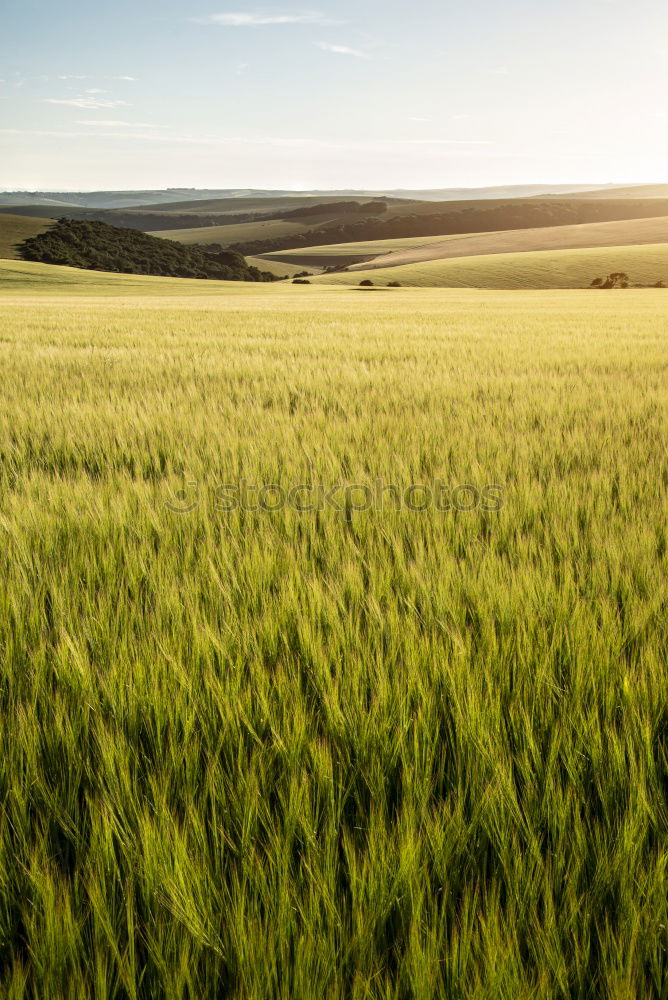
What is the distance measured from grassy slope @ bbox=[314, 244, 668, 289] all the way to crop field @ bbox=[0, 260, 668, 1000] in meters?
51.6

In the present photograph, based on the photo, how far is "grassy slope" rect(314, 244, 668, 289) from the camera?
4970 cm

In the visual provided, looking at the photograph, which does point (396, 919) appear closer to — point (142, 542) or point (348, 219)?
point (142, 542)

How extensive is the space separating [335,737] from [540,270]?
5692 cm

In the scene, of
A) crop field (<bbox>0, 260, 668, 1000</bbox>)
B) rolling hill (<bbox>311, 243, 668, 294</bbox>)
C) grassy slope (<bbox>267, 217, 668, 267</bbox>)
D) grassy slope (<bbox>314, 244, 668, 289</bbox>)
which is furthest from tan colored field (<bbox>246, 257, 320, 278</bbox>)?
crop field (<bbox>0, 260, 668, 1000</bbox>)

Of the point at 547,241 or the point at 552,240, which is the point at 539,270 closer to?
the point at 547,241

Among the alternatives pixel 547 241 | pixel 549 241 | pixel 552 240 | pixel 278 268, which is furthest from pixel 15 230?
pixel 552 240

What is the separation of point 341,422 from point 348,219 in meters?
167

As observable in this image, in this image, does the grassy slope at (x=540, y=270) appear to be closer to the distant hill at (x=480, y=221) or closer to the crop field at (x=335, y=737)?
the crop field at (x=335, y=737)

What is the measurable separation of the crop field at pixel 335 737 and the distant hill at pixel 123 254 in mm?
70783

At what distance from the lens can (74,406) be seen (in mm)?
4426

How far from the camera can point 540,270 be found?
5228 centimetres

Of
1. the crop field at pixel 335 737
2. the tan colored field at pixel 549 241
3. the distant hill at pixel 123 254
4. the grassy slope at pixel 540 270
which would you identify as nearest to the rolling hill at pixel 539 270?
the grassy slope at pixel 540 270

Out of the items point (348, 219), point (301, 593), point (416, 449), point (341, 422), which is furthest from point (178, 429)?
point (348, 219)

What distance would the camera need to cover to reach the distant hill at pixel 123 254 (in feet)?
218
